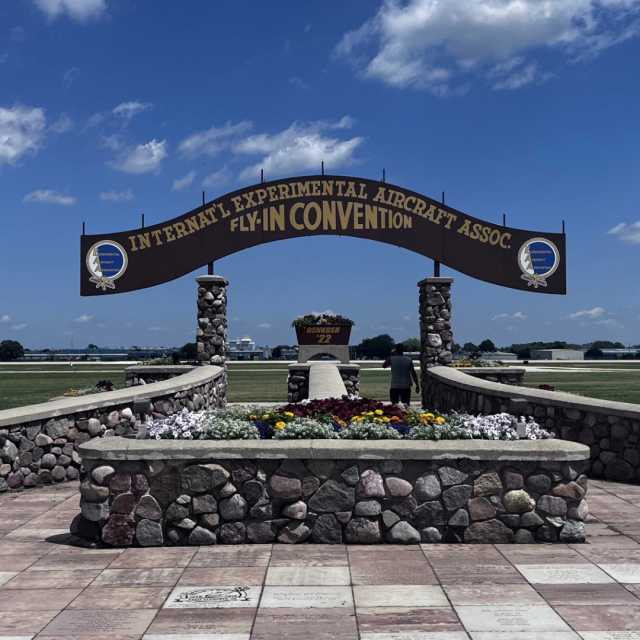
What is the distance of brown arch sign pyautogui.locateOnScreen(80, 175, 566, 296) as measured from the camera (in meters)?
18.5

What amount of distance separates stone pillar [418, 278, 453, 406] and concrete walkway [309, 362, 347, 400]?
2.48 m

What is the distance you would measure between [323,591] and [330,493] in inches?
58.0

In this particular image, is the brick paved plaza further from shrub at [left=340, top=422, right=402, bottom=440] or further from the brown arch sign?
the brown arch sign

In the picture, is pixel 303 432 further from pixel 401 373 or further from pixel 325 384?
pixel 325 384

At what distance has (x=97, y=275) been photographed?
1903 cm

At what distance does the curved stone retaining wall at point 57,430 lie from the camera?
932 centimetres

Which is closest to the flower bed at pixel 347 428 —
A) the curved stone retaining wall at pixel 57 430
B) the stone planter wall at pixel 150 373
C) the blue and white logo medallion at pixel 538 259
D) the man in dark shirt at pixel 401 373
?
the curved stone retaining wall at pixel 57 430

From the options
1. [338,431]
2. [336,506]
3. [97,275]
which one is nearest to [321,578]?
[336,506]

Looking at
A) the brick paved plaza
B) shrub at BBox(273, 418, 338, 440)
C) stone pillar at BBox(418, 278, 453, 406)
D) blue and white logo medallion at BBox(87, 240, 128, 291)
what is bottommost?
the brick paved plaza

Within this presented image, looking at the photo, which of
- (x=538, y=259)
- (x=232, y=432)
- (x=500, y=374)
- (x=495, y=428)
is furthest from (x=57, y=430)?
(x=538, y=259)

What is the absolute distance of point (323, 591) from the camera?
521 centimetres

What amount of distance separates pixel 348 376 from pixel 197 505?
50.8 ft

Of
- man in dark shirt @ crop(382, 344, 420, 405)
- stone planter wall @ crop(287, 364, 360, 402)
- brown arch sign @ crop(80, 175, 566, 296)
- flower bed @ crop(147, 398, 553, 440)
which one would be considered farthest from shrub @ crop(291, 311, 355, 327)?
flower bed @ crop(147, 398, 553, 440)

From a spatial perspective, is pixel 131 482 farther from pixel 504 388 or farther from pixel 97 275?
pixel 97 275
